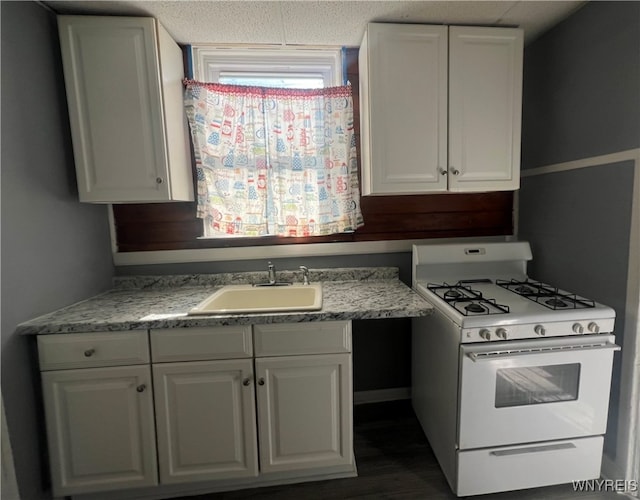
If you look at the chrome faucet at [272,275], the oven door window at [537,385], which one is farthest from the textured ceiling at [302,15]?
the oven door window at [537,385]

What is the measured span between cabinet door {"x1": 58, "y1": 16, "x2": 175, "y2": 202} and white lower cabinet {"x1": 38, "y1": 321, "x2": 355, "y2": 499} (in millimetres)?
722

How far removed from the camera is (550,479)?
137 centimetres

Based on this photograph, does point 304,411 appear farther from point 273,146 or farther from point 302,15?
point 302,15

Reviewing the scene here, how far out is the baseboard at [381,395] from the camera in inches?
81.2

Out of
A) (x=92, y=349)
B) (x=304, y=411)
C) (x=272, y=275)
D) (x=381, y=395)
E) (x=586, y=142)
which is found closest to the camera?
(x=92, y=349)

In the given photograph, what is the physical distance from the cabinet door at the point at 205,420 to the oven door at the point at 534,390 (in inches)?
37.1

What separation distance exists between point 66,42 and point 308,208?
138 cm

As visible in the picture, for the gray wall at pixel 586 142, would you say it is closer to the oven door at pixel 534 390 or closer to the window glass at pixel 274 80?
the oven door at pixel 534 390

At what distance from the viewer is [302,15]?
1.46m

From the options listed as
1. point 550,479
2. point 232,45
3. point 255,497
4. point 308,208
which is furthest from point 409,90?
point 255,497

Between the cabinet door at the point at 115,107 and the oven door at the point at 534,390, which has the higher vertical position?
the cabinet door at the point at 115,107

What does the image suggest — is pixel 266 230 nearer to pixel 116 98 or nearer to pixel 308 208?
pixel 308 208

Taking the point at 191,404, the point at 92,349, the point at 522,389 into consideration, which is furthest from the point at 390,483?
the point at 92,349

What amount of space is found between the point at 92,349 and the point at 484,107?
2184 millimetres
